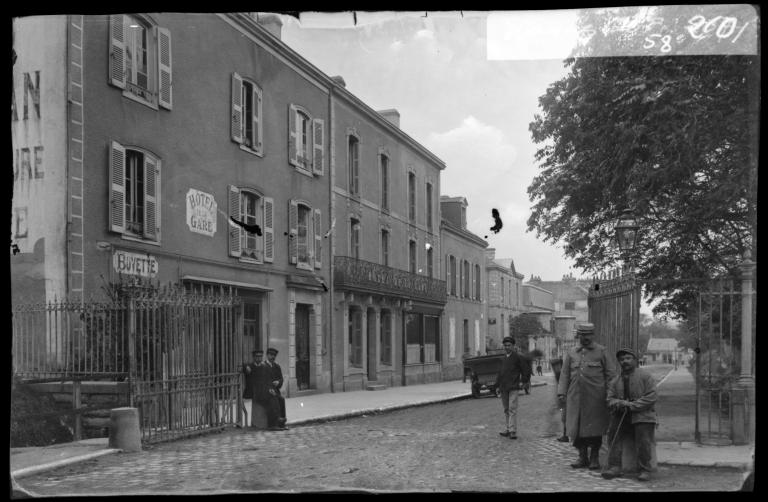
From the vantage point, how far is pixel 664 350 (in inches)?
778

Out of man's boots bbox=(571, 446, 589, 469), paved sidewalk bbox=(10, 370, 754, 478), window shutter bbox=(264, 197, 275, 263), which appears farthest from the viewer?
window shutter bbox=(264, 197, 275, 263)

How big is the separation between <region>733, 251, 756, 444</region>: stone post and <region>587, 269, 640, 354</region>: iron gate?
1.16 metres

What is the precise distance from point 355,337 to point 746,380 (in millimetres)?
10456

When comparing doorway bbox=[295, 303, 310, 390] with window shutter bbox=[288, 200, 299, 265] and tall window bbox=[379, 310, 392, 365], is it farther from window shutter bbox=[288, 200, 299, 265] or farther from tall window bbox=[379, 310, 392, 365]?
tall window bbox=[379, 310, 392, 365]

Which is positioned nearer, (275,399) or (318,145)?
(275,399)

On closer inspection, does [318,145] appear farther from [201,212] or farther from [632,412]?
[632,412]

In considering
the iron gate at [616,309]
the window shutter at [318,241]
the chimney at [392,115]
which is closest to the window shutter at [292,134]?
the window shutter at [318,241]

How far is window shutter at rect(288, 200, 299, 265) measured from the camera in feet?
45.9

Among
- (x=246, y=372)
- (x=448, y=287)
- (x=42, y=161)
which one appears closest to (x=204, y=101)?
(x=42, y=161)

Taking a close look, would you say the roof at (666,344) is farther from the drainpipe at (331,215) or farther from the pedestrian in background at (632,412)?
the pedestrian in background at (632,412)

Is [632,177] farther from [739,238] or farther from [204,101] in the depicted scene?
[204,101]

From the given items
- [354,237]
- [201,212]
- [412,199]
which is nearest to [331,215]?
[354,237]

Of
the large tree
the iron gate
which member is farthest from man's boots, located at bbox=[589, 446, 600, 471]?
the large tree

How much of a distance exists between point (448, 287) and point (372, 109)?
37.4 feet
